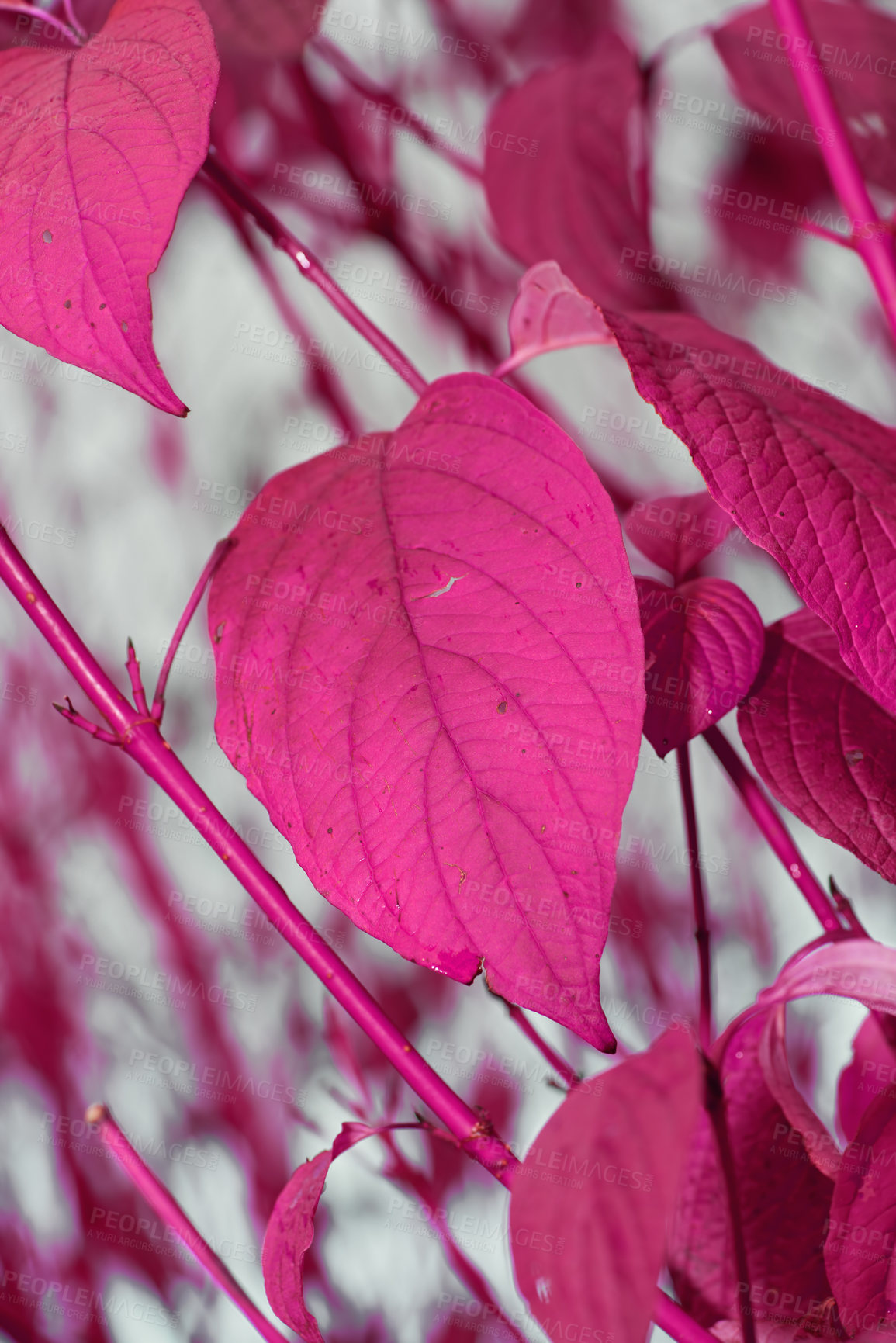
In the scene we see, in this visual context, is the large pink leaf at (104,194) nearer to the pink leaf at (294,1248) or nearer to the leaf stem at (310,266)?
the leaf stem at (310,266)

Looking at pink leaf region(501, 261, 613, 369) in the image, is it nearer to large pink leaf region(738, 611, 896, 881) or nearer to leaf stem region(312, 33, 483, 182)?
large pink leaf region(738, 611, 896, 881)

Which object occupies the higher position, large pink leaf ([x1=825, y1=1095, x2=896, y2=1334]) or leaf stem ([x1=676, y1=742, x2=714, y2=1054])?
leaf stem ([x1=676, y1=742, x2=714, y2=1054])

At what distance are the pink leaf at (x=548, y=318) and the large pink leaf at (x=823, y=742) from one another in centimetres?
11

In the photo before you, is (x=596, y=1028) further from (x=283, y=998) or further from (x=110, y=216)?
(x=283, y=998)

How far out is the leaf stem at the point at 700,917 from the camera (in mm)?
301

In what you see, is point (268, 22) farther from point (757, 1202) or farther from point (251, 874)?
point (757, 1202)

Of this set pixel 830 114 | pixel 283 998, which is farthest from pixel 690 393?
pixel 283 998

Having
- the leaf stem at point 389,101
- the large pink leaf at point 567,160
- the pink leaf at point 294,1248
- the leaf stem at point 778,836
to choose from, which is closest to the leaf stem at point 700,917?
the leaf stem at point 778,836

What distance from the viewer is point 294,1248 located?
0.74 ft

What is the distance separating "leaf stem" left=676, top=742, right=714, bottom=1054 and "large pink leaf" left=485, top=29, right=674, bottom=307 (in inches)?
11.0

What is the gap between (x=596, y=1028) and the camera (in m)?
0.17

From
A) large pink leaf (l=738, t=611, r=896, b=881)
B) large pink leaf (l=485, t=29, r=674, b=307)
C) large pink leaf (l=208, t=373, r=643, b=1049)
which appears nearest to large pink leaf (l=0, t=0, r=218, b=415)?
large pink leaf (l=208, t=373, r=643, b=1049)

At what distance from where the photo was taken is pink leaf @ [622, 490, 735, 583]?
1.06 feet

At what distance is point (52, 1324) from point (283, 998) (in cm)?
19
